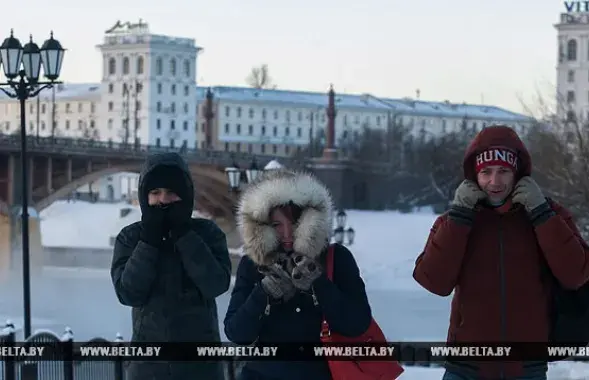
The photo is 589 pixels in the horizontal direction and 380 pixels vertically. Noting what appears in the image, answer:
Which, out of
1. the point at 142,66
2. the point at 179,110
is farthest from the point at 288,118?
the point at 142,66

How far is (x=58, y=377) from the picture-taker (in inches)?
331

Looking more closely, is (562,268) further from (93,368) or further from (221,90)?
(221,90)

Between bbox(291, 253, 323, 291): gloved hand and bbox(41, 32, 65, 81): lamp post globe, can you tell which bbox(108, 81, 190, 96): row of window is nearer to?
bbox(41, 32, 65, 81): lamp post globe

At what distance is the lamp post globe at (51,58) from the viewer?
12680 millimetres

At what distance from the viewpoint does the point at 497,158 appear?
4.61 m

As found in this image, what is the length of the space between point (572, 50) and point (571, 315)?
9581 cm

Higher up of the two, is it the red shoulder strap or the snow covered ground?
the red shoulder strap

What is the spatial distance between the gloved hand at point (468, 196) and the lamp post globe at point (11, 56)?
8596 mm

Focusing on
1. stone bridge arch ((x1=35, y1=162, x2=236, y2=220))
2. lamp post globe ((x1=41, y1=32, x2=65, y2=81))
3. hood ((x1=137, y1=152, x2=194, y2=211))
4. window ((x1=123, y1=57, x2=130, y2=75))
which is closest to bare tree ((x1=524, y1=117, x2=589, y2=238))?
lamp post globe ((x1=41, y1=32, x2=65, y2=81))

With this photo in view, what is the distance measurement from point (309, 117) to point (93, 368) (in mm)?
103159

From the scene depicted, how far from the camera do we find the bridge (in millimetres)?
40188

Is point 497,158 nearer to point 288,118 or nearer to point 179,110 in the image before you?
point 179,110

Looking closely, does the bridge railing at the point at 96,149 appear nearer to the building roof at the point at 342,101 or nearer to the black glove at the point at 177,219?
the black glove at the point at 177,219

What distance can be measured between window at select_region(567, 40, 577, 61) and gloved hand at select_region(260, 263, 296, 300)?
9566 cm
